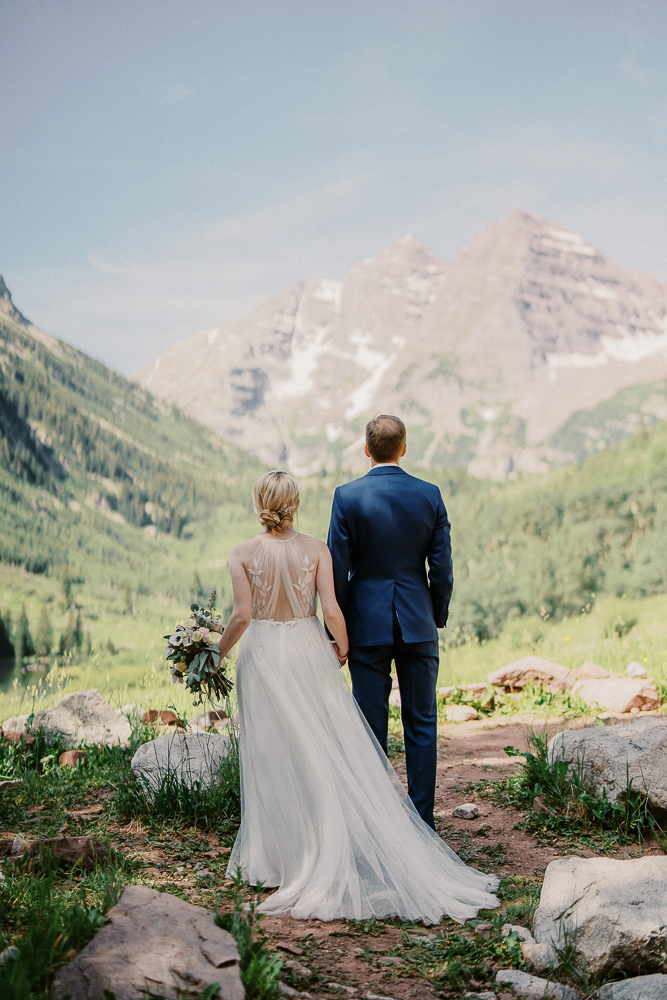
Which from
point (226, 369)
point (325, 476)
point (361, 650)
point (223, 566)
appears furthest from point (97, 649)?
point (226, 369)

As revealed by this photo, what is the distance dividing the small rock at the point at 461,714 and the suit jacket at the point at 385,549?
171 inches

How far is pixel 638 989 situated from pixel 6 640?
16279 millimetres

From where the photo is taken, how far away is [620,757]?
4.69 metres

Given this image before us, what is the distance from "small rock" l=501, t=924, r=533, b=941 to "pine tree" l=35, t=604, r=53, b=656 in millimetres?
16051

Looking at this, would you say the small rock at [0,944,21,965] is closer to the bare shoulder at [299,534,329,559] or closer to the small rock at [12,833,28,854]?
the small rock at [12,833,28,854]

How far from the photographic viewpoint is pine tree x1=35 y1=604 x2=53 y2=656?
17266mm

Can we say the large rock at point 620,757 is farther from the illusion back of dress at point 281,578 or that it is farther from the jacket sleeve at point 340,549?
the illusion back of dress at point 281,578

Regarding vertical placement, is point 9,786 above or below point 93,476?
below

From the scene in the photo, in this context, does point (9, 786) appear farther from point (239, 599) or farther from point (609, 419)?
point (609, 419)

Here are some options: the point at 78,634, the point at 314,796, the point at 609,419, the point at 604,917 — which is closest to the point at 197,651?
the point at 314,796

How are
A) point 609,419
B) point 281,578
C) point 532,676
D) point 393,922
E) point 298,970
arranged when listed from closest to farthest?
point 298,970 → point 393,922 → point 281,578 → point 532,676 → point 609,419

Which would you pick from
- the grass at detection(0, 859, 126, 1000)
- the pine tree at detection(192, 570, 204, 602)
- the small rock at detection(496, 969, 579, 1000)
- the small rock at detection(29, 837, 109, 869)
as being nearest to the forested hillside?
the pine tree at detection(192, 570, 204, 602)

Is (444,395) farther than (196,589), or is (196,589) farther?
(444,395)

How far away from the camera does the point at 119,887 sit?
9.61 feet
